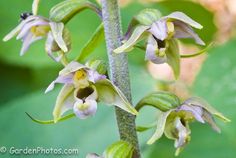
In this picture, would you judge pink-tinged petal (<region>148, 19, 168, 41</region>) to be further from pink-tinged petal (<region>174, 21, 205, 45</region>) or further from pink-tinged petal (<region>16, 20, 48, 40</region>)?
pink-tinged petal (<region>16, 20, 48, 40</region>)

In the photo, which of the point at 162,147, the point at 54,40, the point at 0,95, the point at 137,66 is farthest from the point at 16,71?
the point at 54,40

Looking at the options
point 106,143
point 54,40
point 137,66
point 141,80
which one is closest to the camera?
point 54,40

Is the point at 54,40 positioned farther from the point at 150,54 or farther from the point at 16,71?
the point at 16,71

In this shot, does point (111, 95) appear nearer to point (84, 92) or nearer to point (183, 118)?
point (84, 92)

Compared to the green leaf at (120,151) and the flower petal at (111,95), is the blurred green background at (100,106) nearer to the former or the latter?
the green leaf at (120,151)

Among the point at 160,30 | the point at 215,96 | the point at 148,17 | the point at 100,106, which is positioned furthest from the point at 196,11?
the point at 160,30

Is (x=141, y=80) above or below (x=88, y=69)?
below
